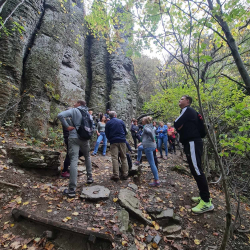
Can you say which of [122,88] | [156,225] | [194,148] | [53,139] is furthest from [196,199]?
[122,88]

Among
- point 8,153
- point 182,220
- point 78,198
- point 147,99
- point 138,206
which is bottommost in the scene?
point 182,220

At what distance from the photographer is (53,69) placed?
8.36 metres

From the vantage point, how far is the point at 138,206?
354cm

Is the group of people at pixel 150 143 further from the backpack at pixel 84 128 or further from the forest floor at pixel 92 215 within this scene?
the forest floor at pixel 92 215

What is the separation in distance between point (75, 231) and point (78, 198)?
3.93 ft

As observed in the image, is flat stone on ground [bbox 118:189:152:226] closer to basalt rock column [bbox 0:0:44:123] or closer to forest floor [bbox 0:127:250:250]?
forest floor [bbox 0:127:250:250]

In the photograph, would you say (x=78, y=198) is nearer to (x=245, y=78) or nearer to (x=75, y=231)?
(x=75, y=231)

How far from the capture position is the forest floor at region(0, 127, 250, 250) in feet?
8.03

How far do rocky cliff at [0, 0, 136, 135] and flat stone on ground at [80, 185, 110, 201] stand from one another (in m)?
4.28

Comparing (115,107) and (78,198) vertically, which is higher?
(115,107)

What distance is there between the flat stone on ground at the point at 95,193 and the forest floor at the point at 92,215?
0.34ft

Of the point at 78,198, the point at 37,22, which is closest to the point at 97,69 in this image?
the point at 37,22

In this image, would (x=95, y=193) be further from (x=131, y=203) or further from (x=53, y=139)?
(x=53, y=139)

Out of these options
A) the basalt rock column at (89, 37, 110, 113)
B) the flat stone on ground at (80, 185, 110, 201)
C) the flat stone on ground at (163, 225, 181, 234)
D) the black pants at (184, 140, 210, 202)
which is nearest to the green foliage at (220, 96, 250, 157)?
the black pants at (184, 140, 210, 202)
